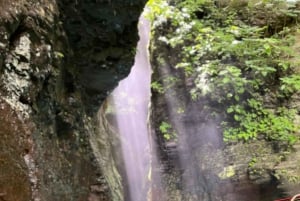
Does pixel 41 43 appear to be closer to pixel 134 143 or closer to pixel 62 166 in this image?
pixel 62 166

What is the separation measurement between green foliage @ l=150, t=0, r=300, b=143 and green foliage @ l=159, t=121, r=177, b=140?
0.86 metres

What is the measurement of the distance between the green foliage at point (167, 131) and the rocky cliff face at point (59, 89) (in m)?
1.64

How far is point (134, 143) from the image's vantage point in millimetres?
11992

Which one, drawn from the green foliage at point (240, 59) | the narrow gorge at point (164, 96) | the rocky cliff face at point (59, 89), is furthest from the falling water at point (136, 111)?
the rocky cliff face at point (59, 89)

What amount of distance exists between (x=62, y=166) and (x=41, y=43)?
1.39m

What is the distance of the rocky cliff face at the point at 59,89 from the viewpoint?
2613 millimetres

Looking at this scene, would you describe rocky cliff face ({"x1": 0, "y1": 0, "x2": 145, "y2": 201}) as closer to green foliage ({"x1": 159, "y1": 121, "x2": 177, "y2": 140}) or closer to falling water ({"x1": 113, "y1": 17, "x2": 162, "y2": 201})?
green foliage ({"x1": 159, "y1": 121, "x2": 177, "y2": 140})

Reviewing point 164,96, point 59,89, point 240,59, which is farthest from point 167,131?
point 59,89

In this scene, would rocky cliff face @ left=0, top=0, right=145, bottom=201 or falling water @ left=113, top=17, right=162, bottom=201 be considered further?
falling water @ left=113, top=17, right=162, bottom=201

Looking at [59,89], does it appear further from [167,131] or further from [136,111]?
[136,111]

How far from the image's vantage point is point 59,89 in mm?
4227

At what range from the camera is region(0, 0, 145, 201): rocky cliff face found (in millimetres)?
2613

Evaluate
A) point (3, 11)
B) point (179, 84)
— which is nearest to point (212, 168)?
point (179, 84)

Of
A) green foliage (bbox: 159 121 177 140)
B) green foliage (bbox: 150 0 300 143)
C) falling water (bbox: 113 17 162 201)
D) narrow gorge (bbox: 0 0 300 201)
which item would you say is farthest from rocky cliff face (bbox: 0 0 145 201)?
falling water (bbox: 113 17 162 201)
